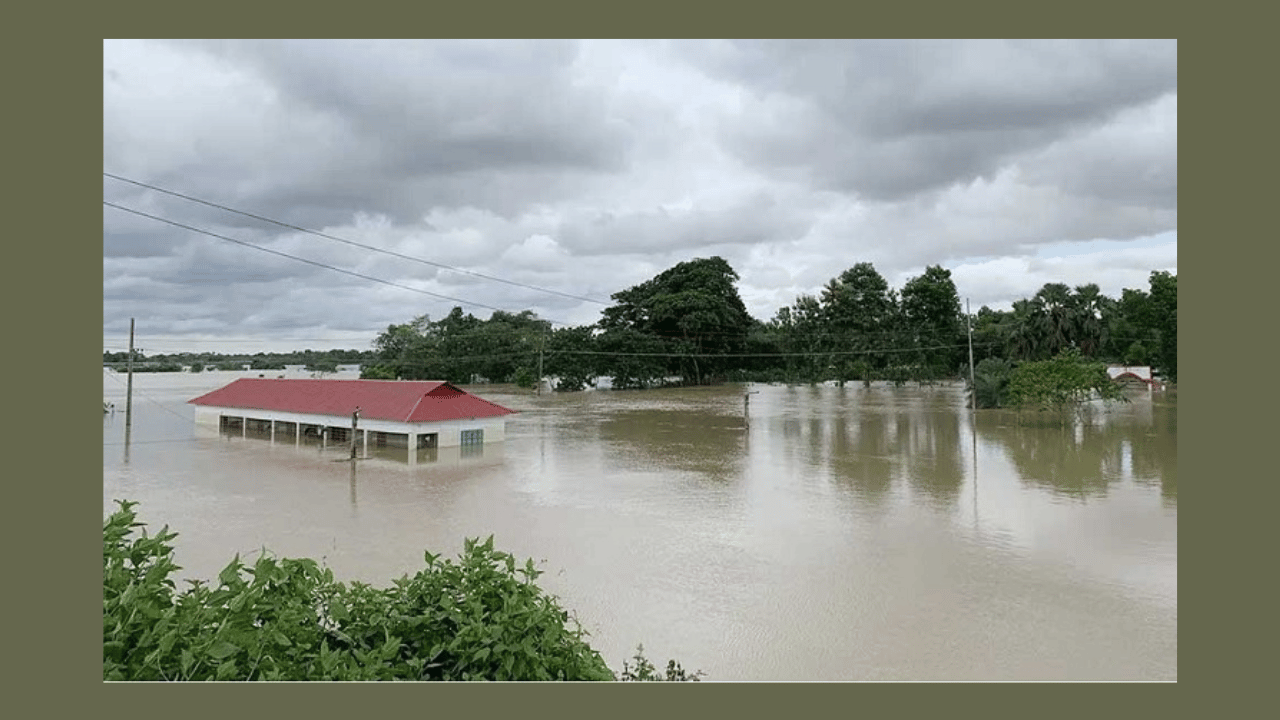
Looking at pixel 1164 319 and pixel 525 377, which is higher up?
pixel 1164 319

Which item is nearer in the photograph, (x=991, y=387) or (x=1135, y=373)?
(x=991, y=387)

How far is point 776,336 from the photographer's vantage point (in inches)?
1759

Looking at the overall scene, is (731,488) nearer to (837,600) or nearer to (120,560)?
(837,600)

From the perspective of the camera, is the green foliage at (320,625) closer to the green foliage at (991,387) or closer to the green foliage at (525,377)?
the green foliage at (991,387)

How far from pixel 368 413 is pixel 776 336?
1234 inches

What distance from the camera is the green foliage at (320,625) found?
2.26 metres

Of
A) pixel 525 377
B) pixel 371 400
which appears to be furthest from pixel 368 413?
pixel 525 377

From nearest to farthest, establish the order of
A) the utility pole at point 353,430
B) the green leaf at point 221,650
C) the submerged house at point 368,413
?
the green leaf at point 221,650 → the utility pole at point 353,430 → the submerged house at point 368,413

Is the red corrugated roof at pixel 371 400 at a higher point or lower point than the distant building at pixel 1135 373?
lower

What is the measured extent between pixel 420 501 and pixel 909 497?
748 centimetres

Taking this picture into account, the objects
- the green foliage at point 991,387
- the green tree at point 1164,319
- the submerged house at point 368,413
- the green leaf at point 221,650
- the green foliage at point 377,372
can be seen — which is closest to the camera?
the green leaf at point 221,650

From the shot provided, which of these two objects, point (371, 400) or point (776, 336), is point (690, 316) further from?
point (371, 400)

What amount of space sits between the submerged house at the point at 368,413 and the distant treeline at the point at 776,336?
9.78 m

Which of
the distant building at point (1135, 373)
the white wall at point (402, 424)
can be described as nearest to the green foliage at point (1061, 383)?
the distant building at point (1135, 373)
